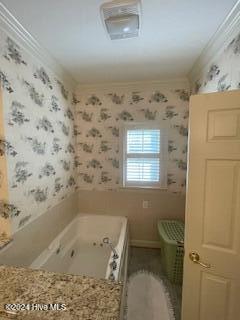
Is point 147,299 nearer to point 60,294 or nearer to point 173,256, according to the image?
point 173,256

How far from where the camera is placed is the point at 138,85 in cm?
273

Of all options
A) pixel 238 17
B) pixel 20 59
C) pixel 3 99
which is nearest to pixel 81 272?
pixel 3 99

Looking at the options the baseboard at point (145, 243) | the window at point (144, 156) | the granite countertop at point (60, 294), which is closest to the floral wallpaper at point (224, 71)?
the window at point (144, 156)

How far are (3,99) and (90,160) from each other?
1.65 metres

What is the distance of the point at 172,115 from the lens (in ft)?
8.87

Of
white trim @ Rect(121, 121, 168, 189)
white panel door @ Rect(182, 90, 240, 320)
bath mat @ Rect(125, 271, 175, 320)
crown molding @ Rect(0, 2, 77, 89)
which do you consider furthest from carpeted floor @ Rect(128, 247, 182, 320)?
crown molding @ Rect(0, 2, 77, 89)

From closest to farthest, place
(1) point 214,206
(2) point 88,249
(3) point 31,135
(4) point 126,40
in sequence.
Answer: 1. (1) point 214,206
2. (4) point 126,40
3. (3) point 31,135
4. (2) point 88,249

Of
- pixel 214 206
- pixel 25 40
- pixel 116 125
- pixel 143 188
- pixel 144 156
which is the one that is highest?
pixel 25 40

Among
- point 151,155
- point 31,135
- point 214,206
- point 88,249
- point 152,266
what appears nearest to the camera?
point 214,206

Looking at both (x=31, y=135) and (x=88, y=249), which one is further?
(x=88, y=249)

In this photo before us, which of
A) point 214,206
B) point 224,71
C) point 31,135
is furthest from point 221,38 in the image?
point 31,135

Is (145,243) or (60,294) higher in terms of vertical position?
(60,294)

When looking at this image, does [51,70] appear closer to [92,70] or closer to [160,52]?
[92,70]

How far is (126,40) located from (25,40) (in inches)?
35.3
